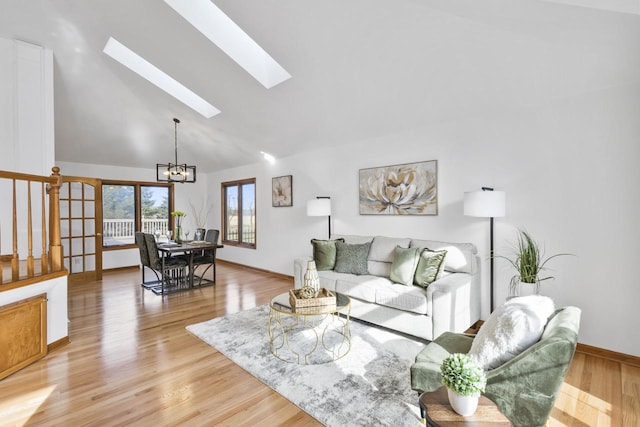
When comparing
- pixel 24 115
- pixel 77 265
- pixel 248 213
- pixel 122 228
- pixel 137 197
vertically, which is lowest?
pixel 77 265

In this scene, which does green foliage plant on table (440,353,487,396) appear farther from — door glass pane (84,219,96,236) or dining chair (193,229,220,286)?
door glass pane (84,219,96,236)

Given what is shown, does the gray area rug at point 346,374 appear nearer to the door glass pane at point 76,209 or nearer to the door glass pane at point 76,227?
the door glass pane at point 76,227

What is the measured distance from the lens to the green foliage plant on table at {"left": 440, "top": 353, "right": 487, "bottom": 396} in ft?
4.27

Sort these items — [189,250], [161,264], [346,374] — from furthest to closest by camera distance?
1. [189,250]
2. [161,264]
3. [346,374]

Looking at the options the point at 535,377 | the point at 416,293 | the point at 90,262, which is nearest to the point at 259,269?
the point at 90,262

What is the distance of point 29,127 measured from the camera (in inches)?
145

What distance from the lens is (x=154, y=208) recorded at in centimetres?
777

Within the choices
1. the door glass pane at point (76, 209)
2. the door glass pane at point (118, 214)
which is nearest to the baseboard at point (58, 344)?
the door glass pane at point (76, 209)

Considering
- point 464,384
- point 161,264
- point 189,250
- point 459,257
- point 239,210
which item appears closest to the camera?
point 464,384

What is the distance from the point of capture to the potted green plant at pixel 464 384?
4.27 ft

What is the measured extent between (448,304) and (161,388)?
259 cm

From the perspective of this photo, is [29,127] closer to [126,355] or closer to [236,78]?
Result: [236,78]

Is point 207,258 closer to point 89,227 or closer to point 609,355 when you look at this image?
point 89,227

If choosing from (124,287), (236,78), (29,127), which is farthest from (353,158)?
(124,287)
